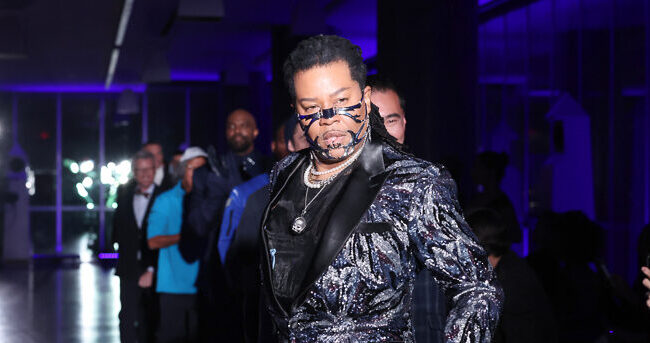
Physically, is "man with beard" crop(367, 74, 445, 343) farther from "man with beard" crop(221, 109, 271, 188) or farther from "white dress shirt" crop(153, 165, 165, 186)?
"white dress shirt" crop(153, 165, 165, 186)

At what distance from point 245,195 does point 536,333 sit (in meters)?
1.31

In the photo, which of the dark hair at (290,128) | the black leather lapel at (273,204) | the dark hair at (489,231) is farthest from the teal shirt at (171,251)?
the black leather lapel at (273,204)

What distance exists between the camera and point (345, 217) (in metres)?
1.57

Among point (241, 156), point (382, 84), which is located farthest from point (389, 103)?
point (241, 156)

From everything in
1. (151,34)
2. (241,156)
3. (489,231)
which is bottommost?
(489,231)

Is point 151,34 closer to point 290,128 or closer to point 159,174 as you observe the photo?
point 159,174

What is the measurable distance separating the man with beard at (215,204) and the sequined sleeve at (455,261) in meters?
2.75

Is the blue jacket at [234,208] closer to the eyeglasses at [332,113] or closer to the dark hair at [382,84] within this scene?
the dark hair at [382,84]

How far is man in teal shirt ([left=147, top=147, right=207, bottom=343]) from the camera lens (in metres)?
4.71

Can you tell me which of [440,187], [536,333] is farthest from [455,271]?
[536,333]

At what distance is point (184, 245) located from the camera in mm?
4762

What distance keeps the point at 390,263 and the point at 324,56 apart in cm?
42

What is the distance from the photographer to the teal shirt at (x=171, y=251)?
472cm

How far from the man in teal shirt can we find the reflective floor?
189 cm
